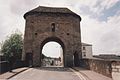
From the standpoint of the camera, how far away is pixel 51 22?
28.4 m

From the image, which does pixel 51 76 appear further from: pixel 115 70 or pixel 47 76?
pixel 115 70

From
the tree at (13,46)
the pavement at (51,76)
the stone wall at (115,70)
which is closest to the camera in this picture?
the stone wall at (115,70)

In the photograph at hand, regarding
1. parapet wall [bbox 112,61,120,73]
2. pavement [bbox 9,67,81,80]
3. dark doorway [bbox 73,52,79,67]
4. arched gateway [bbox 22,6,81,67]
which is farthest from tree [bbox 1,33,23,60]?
parapet wall [bbox 112,61,120,73]

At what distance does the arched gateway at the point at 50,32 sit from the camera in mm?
27500

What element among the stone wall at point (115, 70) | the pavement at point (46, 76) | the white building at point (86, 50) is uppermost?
the white building at point (86, 50)

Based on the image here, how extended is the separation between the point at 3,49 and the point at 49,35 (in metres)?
21.3

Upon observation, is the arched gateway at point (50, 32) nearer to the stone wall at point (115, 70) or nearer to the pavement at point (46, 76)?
the pavement at point (46, 76)

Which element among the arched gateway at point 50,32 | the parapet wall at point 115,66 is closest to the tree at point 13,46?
the arched gateway at point 50,32

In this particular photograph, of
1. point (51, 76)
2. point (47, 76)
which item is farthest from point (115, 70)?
point (47, 76)

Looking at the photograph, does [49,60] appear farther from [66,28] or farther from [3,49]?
[66,28]

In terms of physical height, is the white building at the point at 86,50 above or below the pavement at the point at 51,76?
above

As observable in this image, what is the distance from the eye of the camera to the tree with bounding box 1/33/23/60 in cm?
4354

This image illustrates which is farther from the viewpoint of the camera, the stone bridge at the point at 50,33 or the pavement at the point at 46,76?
the stone bridge at the point at 50,33

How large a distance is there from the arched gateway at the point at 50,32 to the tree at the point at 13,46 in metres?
16.3
